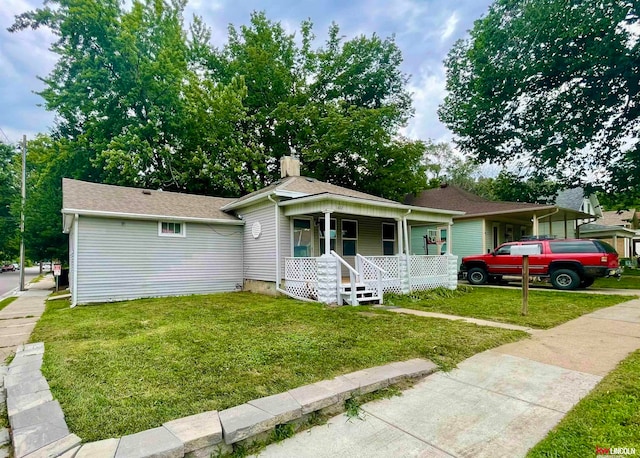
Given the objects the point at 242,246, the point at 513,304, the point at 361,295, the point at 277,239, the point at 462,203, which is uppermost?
the point at 462,203

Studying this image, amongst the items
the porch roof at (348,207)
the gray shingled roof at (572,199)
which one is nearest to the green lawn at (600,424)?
the porch roof at (348,207)

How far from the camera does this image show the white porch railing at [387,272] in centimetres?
928

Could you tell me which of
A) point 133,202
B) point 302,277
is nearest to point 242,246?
point 302,277

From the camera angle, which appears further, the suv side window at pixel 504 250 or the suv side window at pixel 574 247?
the suv side window at pixel 504 250

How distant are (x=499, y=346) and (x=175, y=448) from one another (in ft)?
14.3

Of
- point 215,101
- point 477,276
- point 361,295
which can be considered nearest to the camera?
point 361,295

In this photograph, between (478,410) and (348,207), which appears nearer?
(478,410)

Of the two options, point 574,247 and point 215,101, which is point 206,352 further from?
point 215,101

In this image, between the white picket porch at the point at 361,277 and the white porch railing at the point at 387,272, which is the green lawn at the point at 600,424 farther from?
the white porch railing at the point at 387,272

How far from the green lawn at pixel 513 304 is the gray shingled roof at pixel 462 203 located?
19.2 feet

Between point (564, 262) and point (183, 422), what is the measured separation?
1283 centimetres

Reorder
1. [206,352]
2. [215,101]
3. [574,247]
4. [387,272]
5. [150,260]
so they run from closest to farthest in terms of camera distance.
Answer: [206,352] < [387,272] < [150,260] < [574,247] < [215,101]

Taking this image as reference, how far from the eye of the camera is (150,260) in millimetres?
10055

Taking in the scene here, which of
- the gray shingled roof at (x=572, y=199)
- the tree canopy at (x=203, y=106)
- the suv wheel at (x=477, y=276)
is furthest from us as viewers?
the gray shingled roof at (x=572, y=199)
